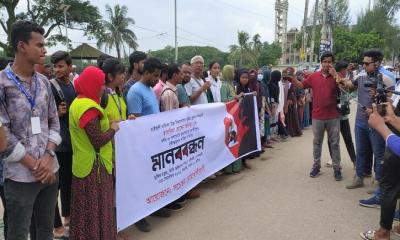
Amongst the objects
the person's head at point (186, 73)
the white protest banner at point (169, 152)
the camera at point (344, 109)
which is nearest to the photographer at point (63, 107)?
the white protest banner at point (169, 152)

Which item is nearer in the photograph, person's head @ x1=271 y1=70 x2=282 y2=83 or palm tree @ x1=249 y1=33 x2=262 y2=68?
person's head @ x1=271 y1=70 x2=282 y2=83

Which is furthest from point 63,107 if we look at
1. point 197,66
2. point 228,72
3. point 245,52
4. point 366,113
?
point 245,52

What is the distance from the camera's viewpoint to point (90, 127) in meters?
2.88

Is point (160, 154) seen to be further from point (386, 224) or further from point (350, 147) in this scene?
point (350, 147)

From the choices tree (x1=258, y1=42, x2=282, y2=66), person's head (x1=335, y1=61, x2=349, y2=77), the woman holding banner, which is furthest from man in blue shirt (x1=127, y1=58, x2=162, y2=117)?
tree (x1=258, y1=42, x2=282, y2=66)

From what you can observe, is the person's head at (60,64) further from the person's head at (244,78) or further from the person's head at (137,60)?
the person's head at (244,78)

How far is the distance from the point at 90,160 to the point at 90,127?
320mm

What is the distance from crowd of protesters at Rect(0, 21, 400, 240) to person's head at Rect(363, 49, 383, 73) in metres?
0.01

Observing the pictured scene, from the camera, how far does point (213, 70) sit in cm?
599

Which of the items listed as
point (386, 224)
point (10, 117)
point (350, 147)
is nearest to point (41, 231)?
point (10, 117)

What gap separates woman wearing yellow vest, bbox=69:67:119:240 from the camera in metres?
2.92

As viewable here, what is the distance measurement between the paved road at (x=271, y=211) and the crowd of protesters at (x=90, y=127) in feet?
0.66

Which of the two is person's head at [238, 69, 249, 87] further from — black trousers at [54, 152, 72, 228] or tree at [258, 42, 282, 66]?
tree at [258, 42, 282, 66]

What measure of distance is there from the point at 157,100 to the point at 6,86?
2181 millimetres
